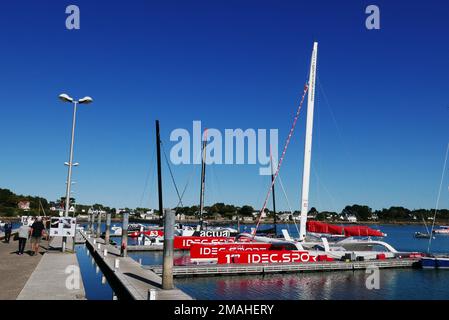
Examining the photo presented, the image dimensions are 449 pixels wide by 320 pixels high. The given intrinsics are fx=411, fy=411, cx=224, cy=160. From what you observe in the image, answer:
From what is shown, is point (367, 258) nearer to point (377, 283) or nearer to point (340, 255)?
point (340, 255)

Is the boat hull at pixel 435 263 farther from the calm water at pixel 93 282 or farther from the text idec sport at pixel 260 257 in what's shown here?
the calm water at pixel 93 282

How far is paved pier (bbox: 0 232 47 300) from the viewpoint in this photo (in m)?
13.8

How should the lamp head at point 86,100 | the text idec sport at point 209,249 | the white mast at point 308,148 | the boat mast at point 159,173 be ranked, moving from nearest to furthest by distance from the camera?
the lamp head at point 86,100 < the text idec sport at point 209,249 < the white mast at point 308,148 < the boat mast at point 159,173

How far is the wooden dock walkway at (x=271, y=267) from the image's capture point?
27.3m

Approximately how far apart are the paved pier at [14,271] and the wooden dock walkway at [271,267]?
6.52 meters

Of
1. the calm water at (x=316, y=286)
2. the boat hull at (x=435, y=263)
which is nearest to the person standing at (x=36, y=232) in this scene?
the calm water at (x=316, y=286)

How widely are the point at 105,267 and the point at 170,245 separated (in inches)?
459

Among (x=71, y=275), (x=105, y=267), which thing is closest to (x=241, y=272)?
(x=105, y=267)

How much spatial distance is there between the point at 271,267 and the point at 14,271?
17.3 m

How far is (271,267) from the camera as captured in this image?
2956 centimetres

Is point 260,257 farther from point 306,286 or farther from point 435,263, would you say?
point 435,263

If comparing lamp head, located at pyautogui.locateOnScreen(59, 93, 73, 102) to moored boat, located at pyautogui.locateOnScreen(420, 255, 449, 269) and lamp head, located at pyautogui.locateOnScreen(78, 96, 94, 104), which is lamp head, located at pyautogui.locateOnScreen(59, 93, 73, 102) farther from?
moored boat, located at pyautogui.locateOnScreen(420, 255, 449, 269)

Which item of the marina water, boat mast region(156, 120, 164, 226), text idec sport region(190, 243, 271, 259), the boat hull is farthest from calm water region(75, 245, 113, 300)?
the boat hull

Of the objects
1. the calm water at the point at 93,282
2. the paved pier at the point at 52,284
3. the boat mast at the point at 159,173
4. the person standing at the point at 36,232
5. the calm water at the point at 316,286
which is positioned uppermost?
the boat mast at the point at 159,173
